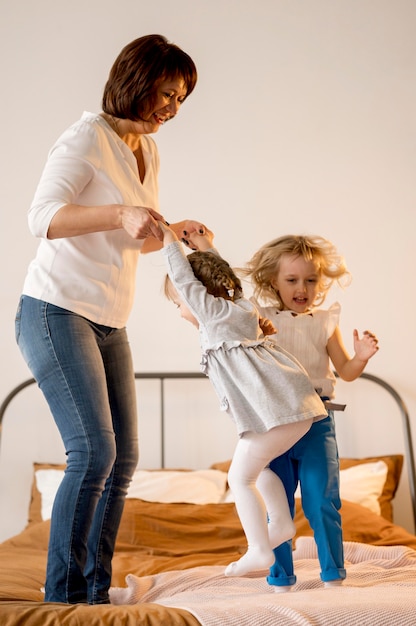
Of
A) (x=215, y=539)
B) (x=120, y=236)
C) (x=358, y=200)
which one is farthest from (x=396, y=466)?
(x=120, y=236)

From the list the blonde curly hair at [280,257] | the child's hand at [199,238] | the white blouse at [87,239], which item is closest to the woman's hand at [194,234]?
the child's hand at [199,238]

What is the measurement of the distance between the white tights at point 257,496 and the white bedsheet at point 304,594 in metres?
0.08

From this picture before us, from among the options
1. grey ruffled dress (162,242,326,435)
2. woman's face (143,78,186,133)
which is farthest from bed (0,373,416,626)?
woman's face (143,78,186,133)

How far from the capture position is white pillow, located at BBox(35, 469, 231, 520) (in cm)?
267

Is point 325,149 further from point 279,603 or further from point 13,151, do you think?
point 279,603

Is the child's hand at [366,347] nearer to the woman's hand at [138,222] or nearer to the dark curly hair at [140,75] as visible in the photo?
the woman's hand at [138,222]

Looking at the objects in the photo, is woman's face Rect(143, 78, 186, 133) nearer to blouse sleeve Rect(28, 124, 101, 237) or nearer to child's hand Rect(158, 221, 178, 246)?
blouse sleeve Rect(28, 124, 101, 237)

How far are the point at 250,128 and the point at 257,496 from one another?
215cm

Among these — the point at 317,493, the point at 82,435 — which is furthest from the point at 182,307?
the point at 317,493

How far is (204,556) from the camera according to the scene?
224cm

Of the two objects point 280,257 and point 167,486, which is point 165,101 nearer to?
point 280,257

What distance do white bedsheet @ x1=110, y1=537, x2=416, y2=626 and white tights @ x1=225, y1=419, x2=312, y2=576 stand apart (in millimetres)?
82

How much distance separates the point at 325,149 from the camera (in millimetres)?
3266

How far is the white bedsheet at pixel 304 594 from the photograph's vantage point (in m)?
1.12
